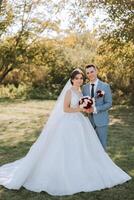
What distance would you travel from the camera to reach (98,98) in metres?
8.24

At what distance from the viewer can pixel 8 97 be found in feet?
114

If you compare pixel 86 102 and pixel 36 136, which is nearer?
pixel 86 102

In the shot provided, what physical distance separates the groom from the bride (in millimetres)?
182

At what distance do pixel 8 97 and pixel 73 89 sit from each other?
2683cm

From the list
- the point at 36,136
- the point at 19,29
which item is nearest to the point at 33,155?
the point at 36,136

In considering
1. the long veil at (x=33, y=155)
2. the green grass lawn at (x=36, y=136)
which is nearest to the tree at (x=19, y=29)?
the green grass lawn at (x=36, y=136)

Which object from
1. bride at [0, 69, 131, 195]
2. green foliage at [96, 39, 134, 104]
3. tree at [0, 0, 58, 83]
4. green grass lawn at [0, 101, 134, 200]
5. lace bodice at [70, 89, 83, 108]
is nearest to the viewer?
green grass lawn at [0, 101, 134, 200]

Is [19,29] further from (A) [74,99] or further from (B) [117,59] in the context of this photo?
(A) [74,99]

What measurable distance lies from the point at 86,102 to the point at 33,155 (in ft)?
4.83

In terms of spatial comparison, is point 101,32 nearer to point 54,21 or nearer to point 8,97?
point 54,21

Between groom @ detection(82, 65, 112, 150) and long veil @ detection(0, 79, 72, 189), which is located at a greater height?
groom @ detection(82, 65, 112, 150)

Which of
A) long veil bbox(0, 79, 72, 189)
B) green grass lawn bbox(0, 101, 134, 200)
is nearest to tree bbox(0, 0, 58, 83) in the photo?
green grass lawn bbox(0, 101, 134, 200)

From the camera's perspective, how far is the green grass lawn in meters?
7.58

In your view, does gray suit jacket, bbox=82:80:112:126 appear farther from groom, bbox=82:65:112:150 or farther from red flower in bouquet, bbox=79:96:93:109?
red flower in bouquet, bbox=79:96:93:109
